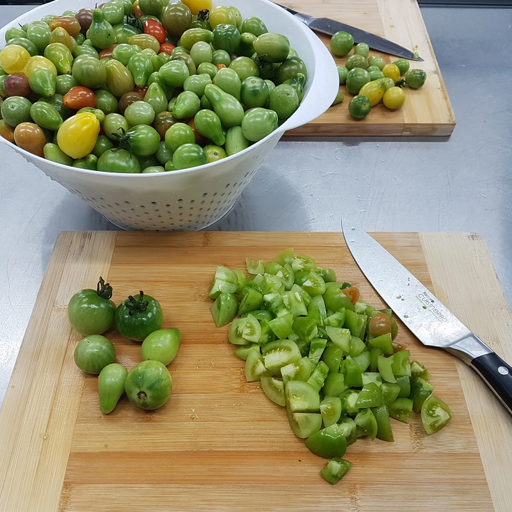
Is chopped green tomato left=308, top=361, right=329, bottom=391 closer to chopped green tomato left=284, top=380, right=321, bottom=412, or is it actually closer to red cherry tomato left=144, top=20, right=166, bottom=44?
chopped green tomato left=284, top=380, right=321, bottom=412

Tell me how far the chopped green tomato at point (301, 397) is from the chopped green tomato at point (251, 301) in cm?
18

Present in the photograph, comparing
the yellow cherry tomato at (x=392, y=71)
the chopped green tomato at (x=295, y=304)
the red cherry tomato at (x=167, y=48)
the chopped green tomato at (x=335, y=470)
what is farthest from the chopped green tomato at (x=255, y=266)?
the yellow cherry tomato at (x=392, y=71)

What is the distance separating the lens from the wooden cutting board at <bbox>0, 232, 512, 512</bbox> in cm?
84

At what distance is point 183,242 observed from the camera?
1176mm

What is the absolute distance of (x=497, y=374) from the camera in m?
0.92

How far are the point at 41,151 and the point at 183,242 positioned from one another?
14.3 inches

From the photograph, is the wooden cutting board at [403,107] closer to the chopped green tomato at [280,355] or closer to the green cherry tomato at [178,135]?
the green cherry tomato at [178,135]

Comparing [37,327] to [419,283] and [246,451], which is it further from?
[419,283]

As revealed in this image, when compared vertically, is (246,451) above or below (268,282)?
below

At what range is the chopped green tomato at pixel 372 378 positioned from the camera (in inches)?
36.3

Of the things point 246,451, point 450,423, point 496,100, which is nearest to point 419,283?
point 450,423

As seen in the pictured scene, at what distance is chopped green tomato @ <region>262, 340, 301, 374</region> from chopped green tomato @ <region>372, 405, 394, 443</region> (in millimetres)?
171

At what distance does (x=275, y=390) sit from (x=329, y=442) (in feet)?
0.45

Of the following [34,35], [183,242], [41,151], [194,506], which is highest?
[34,35]
